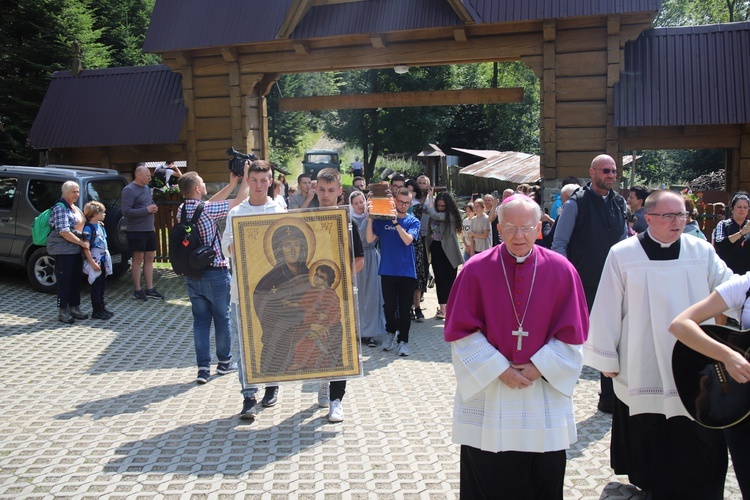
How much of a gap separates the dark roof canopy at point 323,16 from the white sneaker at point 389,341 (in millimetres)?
5166

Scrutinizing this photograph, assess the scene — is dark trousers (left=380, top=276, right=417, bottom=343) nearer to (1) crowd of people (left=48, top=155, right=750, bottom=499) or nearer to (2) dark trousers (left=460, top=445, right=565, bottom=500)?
(1) crowd of people (left=48, top=155, right=750, bottom=499)

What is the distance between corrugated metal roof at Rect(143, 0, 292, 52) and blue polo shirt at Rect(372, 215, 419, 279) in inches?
204

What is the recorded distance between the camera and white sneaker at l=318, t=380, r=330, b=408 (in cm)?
638

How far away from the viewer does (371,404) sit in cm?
665

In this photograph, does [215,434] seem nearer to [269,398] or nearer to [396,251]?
[269,398]

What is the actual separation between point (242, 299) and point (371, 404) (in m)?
1.84

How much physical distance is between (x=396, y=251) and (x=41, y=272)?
21.9 feet

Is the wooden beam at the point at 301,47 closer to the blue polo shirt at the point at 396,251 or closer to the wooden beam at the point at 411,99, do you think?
the wooden beam at the point at 411,99

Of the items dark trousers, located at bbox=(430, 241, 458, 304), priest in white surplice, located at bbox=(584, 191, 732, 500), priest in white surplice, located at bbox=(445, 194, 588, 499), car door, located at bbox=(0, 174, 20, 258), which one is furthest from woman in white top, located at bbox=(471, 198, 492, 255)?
priest in white surplice, located at bbox=(445, 194, 588, 499)

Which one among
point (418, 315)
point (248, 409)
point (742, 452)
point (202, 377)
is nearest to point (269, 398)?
point (248, 409)

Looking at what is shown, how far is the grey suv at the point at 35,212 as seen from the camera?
12000 mm

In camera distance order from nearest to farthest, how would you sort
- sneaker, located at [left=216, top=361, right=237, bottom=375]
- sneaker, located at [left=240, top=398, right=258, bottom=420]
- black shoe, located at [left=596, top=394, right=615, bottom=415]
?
sneaker, located at [left=240, top=398, right=258, bottom=420], black shoe, located at [left=596, top=394, right=615, bottom=415], sneaker, located at [left=216, top=361, right=237, bottom=375]

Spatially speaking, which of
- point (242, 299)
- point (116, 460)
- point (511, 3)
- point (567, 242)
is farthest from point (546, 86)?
point (116, 460)

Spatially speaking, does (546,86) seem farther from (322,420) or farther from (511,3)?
(322,420)
